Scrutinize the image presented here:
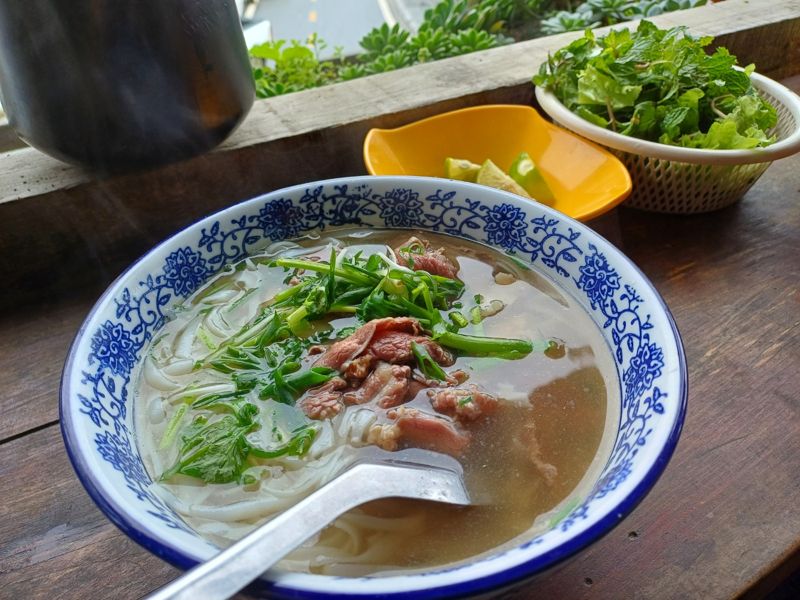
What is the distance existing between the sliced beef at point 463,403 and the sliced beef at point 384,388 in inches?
2.5

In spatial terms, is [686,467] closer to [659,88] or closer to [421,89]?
[659,88]

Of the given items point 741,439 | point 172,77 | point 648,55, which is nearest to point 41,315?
point 172,77

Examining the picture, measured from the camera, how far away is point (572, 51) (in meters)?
2.29

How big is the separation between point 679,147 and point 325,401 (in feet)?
4.34

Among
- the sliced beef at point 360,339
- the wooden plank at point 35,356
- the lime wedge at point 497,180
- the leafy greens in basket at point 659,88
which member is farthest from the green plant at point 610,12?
the wooden plank at point 35,356

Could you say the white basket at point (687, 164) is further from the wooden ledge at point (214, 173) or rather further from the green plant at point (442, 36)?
the green plant at point (442, 36)

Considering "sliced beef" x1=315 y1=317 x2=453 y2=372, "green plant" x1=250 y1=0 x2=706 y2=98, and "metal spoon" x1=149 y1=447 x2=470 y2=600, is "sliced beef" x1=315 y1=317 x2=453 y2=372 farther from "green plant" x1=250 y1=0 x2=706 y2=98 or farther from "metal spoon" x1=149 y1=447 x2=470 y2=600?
"green plant" x1=250 y1=0 x2=706 y2=98

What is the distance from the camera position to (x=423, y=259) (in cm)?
153

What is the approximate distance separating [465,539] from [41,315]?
1416 millimetres

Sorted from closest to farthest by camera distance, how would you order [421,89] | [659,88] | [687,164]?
[687,164] < [659,88] < [421,89]

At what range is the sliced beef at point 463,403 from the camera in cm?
124

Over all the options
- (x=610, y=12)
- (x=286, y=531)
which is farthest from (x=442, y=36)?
(x=286, y=531)

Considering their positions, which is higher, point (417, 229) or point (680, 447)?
point (417, 229)

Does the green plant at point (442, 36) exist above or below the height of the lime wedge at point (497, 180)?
above
